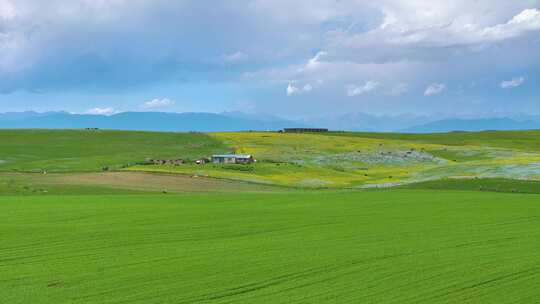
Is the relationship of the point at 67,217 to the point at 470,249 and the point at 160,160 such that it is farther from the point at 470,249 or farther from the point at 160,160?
the point at 160,160

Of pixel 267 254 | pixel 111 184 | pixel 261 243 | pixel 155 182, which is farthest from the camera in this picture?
pixel 155 182

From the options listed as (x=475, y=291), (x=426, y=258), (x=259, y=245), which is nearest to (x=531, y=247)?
(x=426, y=258)

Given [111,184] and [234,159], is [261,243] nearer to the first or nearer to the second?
[111,184]

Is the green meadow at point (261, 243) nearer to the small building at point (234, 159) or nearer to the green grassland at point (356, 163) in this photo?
the green grassland at point (356, 163)

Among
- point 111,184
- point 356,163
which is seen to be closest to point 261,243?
point 111,184

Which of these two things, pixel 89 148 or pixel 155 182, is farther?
pixel 89 148

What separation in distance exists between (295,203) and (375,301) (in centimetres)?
3017

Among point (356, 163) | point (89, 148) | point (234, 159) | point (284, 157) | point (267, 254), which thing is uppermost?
point (89, 148)

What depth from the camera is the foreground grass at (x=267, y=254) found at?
17.9 metres

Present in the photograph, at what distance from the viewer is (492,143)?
6186 inches

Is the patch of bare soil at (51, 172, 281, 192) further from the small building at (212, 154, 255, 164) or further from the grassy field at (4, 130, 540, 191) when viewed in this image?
the small building at (212, 154, 255, 164)

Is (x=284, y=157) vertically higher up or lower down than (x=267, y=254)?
higher up

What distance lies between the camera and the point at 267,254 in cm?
2386

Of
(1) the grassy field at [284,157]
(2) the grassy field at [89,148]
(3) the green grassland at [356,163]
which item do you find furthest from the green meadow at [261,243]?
(2) the grassy field at [89,148]
